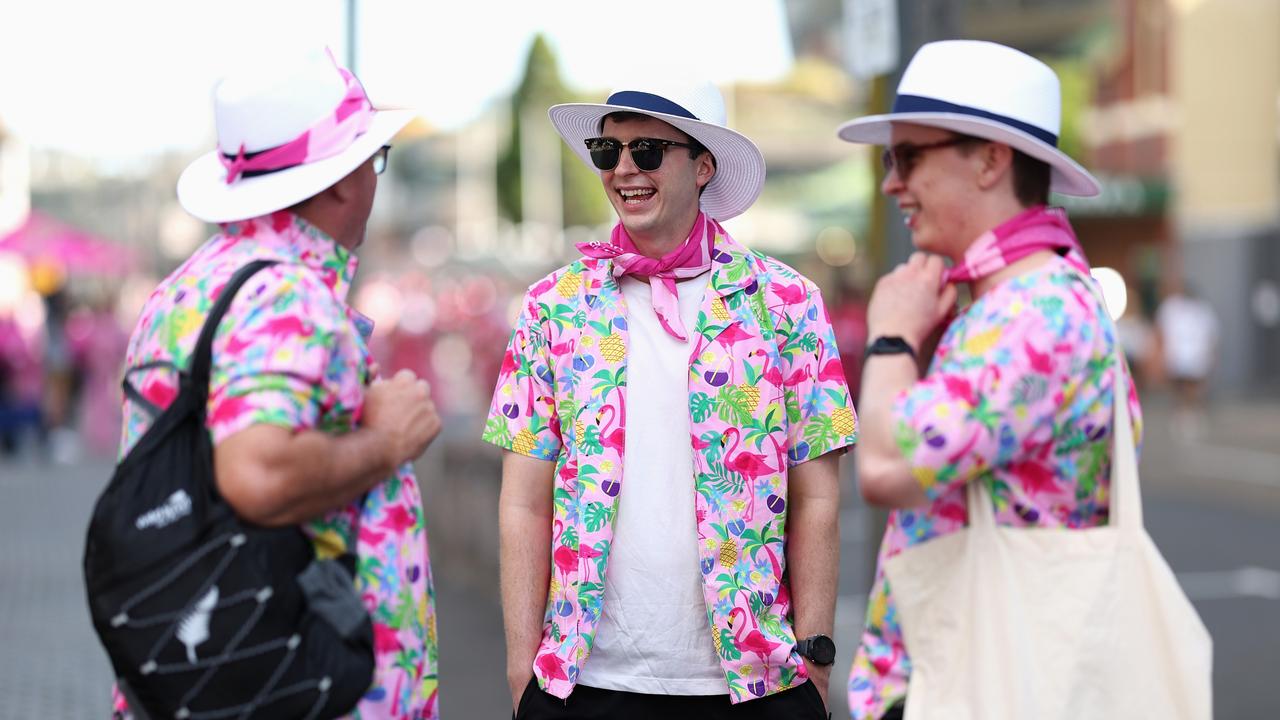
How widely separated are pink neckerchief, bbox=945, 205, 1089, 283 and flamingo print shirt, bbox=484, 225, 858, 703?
55 cm

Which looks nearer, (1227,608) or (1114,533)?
(1114,533)

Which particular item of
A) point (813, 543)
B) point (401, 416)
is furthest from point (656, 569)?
point (401, 416)

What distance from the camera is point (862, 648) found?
9.49ft

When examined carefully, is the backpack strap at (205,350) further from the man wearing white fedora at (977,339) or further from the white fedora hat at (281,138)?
the man wearing white fedora at (977,339)

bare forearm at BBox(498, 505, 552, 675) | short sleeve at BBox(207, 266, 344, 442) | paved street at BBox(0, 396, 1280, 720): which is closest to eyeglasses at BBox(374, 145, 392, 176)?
→ short sleeve at BBox(207, 266, 344, 442)

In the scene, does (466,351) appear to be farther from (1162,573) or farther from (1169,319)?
(1162,573)

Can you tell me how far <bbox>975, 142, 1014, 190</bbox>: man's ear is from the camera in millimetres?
2793

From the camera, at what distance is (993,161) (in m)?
2.80

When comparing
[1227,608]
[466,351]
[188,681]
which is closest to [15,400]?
[466,351]

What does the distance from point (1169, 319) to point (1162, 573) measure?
61.2 feet

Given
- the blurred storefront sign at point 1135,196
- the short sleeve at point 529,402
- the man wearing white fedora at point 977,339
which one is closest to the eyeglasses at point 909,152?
the man wearing white fedora at point 977,339

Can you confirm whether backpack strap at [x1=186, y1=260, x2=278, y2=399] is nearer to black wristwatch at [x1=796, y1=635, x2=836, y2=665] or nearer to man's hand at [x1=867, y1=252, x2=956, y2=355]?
man's hand at [x1=867, y1=252, x2=956, y2=355]

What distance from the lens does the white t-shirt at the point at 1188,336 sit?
19797mm

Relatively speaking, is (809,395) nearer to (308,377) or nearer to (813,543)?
(813,543)
